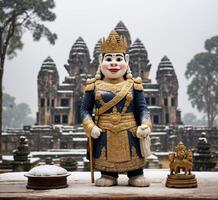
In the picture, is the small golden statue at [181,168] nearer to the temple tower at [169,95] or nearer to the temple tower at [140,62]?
the temple tower at [169,95]

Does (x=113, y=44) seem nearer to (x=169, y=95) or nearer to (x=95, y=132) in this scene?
(x=95, y=132)

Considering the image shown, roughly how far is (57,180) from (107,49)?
7.39 feet

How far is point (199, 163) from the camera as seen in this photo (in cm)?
1391

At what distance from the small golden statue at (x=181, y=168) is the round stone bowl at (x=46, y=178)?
151cm

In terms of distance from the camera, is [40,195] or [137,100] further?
[137,100]

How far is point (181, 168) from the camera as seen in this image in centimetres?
515

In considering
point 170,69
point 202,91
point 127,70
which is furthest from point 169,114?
point 127,70

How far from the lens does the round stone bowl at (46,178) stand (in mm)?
4902

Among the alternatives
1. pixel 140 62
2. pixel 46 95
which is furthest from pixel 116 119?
pixel 140 62

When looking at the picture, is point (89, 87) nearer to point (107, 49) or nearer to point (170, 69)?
point (107, 49)

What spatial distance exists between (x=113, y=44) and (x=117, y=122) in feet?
4.30

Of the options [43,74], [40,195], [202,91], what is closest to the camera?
[40,195]

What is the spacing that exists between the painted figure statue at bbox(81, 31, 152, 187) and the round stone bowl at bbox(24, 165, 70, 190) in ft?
1.99

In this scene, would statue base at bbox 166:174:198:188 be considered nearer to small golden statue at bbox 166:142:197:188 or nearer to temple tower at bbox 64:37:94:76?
small golden statue at bbox 166:142:197:188
